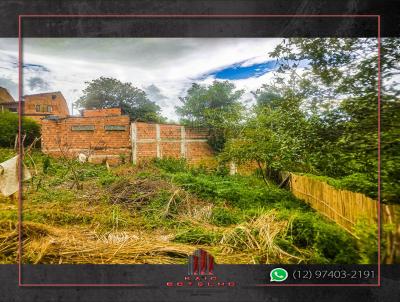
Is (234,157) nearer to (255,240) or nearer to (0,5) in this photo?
(255,240)

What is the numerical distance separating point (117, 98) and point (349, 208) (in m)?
2.12

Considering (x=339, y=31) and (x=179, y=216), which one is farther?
(x=179, y=216)

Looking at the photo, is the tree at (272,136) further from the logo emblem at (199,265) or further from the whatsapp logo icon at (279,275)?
the logo emblem at (199,265)

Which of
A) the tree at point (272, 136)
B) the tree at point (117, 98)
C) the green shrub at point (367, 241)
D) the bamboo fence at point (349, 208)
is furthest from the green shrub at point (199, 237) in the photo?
the green shrub at point (367, 241)

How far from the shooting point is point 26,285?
2.30 metres

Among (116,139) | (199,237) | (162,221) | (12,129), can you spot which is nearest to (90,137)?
(116,139)

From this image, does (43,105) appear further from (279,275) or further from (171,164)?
(279,275)

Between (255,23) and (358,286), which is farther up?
(255,23)

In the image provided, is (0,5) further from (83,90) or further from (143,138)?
(143,138)

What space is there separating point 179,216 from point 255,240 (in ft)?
2.21

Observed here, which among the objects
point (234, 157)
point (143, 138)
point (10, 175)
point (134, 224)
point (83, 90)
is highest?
point (83, 90)

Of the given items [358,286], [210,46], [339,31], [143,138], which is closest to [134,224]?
[143,138]

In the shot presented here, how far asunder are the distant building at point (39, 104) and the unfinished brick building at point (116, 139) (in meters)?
0.06

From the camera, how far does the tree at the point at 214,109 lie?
2.37 metres
